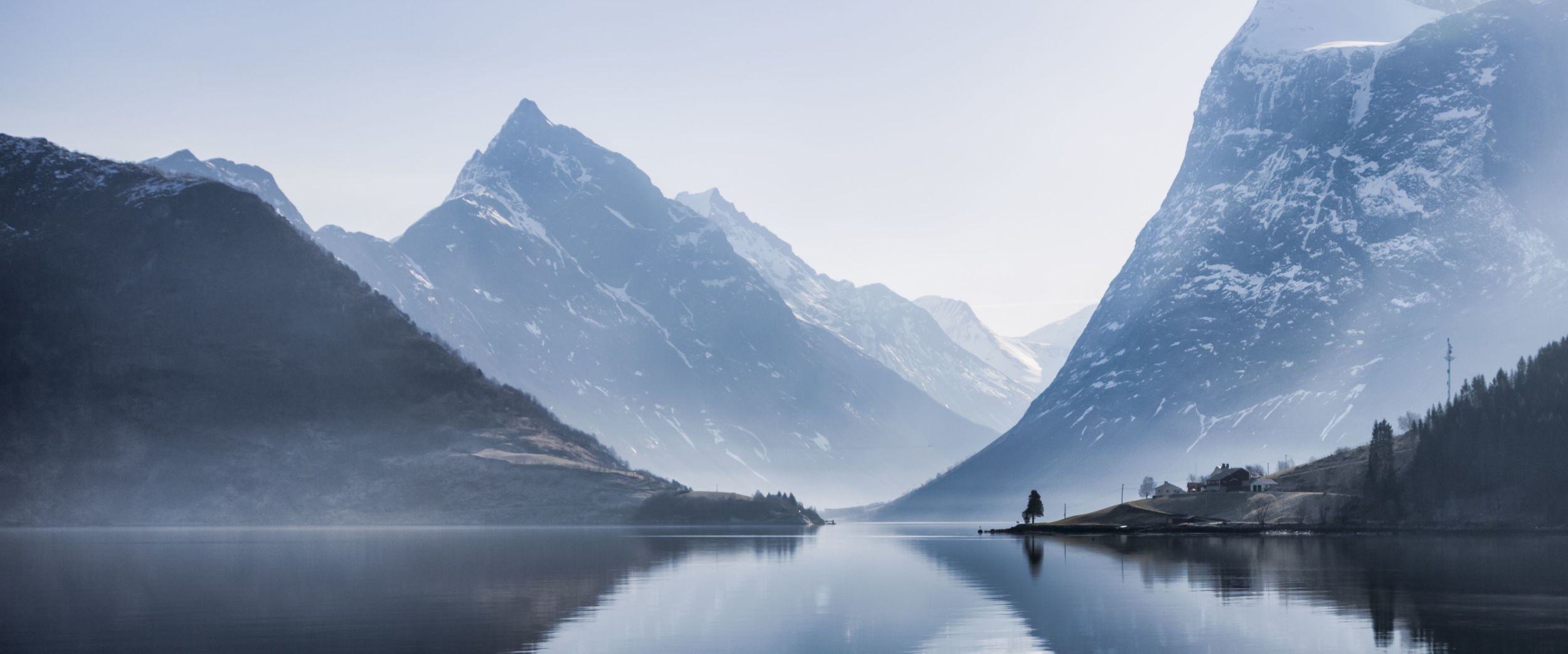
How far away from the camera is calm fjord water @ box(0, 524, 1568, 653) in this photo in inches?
3334

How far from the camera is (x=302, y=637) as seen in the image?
284 feet

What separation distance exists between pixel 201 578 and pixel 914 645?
277 ft

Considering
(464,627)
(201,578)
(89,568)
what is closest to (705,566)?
(201,578)

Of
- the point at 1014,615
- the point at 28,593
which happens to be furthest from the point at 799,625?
the point at 28,593

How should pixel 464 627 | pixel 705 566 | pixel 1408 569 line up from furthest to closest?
pixel 705 566, pixel 1408 569, pixel 464 627

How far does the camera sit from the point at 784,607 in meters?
112

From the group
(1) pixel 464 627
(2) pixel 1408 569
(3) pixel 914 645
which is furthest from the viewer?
(2) pixel 1408 569

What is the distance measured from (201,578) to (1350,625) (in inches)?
4129

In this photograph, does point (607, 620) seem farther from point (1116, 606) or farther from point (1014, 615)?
point (1116, 606)

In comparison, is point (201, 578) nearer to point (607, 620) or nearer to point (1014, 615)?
point (607, 620)

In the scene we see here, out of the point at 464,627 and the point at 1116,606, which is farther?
the point at 1116,606

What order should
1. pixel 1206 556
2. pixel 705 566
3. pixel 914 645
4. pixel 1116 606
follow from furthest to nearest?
pixel 1206 556 < pixel 705 566 < pixel 1116 606 < pixel 914 645

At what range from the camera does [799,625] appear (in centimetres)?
9750

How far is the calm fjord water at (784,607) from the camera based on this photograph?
278 feet
